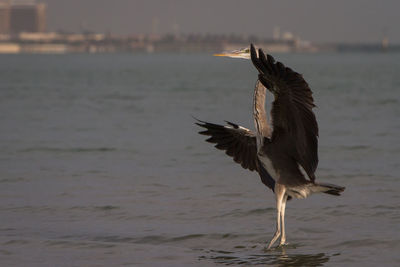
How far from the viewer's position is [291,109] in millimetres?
8508

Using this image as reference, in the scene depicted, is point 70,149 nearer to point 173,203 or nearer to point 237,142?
point 173,203

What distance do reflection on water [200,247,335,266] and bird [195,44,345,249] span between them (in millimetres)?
174

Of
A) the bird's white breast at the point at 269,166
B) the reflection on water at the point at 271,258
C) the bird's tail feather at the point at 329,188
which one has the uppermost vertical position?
the bird's white breast at the point at 269,166

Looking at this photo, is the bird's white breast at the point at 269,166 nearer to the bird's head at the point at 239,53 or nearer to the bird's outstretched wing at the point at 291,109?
the bird's outstretched wing at the point at 291,109

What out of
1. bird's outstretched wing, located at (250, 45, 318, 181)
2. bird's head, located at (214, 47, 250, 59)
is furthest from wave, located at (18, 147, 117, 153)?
bird's outstretched wing, located at (250, 45, 318, 181)

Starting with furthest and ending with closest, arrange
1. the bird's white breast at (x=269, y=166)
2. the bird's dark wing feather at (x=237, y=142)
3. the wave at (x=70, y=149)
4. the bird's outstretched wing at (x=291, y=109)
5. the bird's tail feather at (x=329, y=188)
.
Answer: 1. the wave at (x=70, y=149)
2. the bird's dark wing feather at (x=237, y=142)
3. the bird's white breast at (x=269, y=166)
4. the bird's tail feather at (x=329, y=188)
5. the bird's outstretched wing at (x=291, y=109)

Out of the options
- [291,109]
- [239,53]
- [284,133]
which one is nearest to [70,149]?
[239,53]

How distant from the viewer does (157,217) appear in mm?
11609

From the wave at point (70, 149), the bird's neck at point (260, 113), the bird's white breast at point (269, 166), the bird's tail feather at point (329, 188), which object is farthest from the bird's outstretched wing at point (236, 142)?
the wave at point (70, 149)

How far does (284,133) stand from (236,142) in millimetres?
1342

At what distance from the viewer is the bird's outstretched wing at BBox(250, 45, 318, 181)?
26.8ft

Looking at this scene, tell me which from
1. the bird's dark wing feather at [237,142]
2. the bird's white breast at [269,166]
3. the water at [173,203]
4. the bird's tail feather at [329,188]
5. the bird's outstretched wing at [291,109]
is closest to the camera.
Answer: the bird's outstretched wing at [291,109]

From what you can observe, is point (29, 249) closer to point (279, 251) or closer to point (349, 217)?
point (279, 251)

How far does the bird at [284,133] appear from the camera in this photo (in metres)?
8.27
